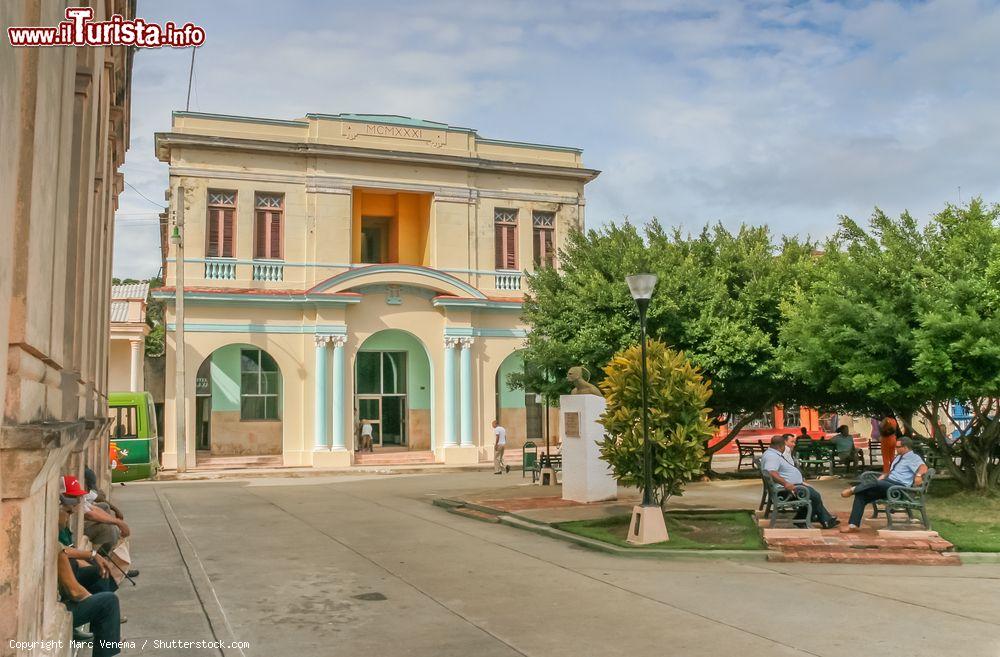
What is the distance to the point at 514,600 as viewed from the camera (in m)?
9.17

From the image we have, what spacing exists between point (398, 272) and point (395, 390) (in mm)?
5001

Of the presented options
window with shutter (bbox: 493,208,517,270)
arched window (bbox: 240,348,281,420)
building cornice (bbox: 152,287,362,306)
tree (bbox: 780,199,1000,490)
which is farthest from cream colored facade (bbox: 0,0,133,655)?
window with shutter (bbox: 493,208,517,270)

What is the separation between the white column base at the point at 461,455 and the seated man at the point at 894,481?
20.6 m

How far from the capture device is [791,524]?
12.4m

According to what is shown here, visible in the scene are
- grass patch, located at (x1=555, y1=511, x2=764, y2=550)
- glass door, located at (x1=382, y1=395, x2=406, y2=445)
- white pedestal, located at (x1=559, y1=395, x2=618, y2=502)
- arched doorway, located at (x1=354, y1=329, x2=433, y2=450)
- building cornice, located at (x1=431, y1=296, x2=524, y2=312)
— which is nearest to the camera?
grass patch, located at (x1=555, y1=511, x2=764, y2=550)

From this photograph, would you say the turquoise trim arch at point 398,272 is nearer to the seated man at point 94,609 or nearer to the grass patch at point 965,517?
the grass patch at point 965,517

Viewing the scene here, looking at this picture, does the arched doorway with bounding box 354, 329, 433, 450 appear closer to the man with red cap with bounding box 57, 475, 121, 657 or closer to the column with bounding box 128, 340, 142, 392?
the column with bounding box 128, 340, 142, 392

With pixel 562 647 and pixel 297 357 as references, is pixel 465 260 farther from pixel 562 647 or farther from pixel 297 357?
pixel 562 647

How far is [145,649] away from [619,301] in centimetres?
1529

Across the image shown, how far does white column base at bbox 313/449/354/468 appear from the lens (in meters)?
30.1

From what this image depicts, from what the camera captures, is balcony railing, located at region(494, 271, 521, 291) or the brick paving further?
balcony railing, located at region(494, 271, 521, 291)

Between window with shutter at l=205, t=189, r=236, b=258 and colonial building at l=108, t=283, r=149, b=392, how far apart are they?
649 cm

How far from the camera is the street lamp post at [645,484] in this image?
1229cm

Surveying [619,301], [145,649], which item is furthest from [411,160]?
[145,649]
